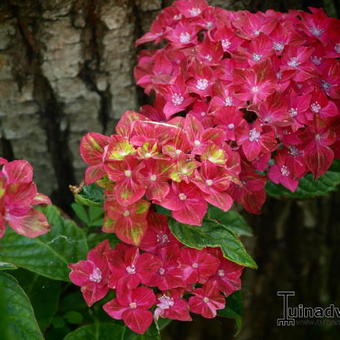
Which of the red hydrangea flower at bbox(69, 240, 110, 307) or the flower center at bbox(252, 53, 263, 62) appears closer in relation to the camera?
the red hydrangea flower at bbox(69, 240, 110, 307)

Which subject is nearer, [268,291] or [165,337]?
[165,337]

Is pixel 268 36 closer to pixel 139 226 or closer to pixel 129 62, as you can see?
pixel 129 62

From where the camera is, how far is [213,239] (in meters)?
1.13

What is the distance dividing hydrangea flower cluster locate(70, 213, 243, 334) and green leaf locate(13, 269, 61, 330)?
1.04 feet

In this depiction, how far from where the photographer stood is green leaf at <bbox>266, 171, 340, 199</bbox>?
1.46 meters

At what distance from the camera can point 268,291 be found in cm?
198

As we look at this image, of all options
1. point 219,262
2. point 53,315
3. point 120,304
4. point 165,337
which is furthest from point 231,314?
point 165,337

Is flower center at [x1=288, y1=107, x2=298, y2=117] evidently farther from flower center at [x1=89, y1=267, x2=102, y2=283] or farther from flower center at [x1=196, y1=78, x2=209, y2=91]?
flower center at [x1=89, y1=267, x2=102, y2=283]

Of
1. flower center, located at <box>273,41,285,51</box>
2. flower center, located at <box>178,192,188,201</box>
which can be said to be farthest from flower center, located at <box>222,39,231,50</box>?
flower center, located at <box>178,192,188,201</box>

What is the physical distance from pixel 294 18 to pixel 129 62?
0.45 m

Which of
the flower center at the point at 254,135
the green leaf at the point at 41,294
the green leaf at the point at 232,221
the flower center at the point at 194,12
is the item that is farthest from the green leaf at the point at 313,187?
the green leaf at the point at 41,294

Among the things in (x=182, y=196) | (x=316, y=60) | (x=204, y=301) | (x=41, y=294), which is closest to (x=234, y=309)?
(x=204, y=301)

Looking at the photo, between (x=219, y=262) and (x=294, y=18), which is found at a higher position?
(x=294, y=18)

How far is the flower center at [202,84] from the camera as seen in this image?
1.21 m
